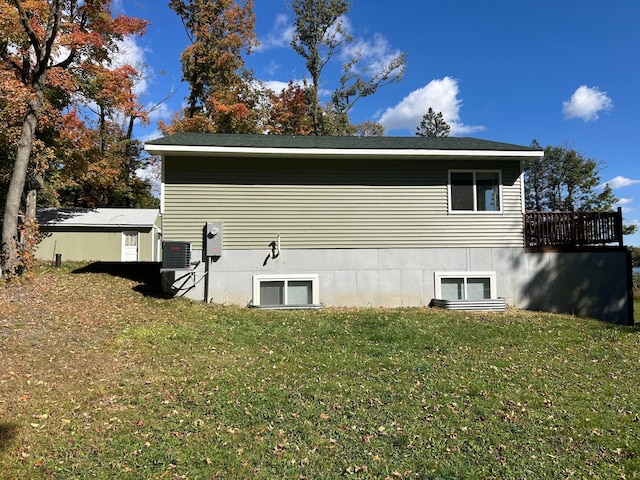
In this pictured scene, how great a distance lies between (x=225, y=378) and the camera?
5012mm

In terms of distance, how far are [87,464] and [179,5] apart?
82.0ft

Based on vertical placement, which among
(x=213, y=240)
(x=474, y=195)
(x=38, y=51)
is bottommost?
(x=213, y=240)

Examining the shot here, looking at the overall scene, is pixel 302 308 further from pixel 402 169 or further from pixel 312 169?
pixel 402 169

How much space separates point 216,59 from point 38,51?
1289cm

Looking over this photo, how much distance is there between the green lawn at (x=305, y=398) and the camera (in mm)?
3295

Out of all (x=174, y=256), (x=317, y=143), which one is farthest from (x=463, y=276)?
(x=174, y=256)

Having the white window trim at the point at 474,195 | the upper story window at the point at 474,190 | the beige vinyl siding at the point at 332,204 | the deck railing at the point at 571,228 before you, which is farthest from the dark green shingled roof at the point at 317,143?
the deck railing at the point at 571,228

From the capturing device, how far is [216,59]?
22.7 m

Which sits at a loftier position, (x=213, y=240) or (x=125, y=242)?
(x=125, y=242)

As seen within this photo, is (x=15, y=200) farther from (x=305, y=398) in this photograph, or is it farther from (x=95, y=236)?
(x=305, y=398)

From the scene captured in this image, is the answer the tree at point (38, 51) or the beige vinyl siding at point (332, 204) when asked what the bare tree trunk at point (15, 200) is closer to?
→ the tree at point (38, 51)

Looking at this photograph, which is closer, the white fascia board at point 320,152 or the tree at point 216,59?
the white fascia board at point 320,152

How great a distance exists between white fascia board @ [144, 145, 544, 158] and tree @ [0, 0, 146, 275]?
429cm

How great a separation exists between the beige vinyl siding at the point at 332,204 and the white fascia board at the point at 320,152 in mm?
324
